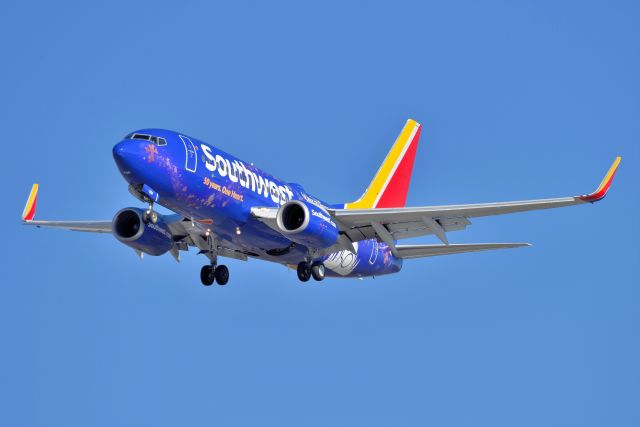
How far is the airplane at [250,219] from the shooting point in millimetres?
41375

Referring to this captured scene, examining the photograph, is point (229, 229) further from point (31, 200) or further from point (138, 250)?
point (31, 200)

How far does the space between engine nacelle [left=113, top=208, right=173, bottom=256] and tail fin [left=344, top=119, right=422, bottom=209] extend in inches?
385

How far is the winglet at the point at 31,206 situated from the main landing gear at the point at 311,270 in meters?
13.1

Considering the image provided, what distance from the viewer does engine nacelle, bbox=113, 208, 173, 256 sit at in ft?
155

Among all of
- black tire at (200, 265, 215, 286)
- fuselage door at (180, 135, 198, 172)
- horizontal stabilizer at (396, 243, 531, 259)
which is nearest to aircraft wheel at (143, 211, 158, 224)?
fuselage door at (180, 135, 198, 172)

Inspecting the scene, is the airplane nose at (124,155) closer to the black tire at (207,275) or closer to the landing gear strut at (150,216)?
the landing gear strut at (150,216)

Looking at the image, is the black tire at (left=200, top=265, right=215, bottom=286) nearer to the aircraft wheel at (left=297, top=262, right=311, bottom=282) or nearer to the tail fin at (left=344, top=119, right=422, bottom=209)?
the aircraft wheel at (left=297, top=262, right=311, bottom=282)

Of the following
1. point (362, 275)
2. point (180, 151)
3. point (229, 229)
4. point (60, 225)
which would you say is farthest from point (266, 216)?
point (60, 225)

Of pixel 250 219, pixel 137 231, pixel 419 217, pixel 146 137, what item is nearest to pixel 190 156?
pixel 146 137

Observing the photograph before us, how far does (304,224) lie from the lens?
44062 mm

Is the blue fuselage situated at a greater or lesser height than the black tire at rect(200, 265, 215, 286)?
greater

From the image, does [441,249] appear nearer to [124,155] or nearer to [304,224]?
[304,224]

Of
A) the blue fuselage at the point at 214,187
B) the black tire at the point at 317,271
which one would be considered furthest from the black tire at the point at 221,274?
the black tire at the point at 317,271

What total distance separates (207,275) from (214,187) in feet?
23.5
